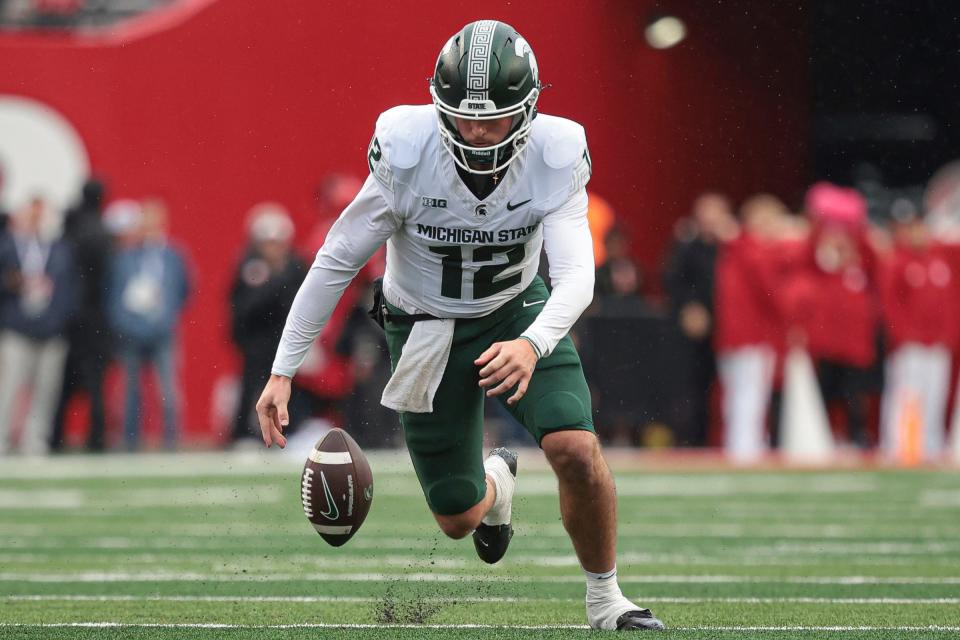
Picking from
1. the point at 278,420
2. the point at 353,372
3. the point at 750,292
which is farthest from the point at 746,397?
the point at 278,420

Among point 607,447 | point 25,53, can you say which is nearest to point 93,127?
point 25,53

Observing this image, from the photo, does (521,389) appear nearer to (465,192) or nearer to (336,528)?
(465,192)

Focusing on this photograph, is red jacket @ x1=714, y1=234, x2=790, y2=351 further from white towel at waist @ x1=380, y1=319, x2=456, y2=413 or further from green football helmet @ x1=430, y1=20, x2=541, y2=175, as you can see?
green football helmet @ x1=430, y1=20, x2=541, y2=175

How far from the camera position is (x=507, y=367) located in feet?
14.1

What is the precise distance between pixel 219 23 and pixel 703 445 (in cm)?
525

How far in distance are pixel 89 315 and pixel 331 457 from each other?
8.12 meters

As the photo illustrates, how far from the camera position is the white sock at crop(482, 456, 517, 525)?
18.4 ft

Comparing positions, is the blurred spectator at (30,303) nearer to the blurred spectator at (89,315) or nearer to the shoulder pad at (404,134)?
the blurred spectator at (89,315)

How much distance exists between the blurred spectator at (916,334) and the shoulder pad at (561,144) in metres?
8.23

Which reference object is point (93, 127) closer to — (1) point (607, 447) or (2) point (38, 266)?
(2) point (38, 266)

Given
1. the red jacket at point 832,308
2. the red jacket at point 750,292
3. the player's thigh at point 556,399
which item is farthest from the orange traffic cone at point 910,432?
the player's thigh at point 556,399

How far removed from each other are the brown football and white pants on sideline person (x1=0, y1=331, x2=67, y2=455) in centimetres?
795

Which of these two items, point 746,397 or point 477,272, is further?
point 746,397

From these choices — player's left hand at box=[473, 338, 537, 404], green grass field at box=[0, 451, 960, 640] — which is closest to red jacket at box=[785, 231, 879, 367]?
green grass field at box=[0, 451, 960, 640]
